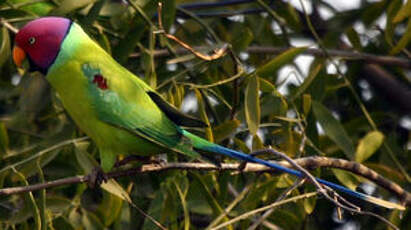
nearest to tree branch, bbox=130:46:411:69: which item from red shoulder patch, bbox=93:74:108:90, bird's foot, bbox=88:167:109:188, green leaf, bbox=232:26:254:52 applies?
green leaf, bbox=232:26:254:52

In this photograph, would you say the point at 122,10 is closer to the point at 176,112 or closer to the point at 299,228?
the point at 176,112

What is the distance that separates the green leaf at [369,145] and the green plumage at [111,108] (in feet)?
1.87

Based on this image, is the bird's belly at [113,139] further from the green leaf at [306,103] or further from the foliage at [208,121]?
the green leaf at [306,103]

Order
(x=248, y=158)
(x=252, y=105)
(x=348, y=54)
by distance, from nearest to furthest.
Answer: (x=248, y=158)
(x=252, y=105)
(x=348, y=54)

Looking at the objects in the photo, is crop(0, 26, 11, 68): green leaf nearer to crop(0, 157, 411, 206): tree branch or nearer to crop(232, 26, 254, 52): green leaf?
crop(0, 157, 411, 206): tree branch

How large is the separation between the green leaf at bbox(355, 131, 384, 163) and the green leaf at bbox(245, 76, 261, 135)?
1.47 ft

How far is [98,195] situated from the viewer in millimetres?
3359

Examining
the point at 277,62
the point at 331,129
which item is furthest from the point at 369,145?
the point at 277,62

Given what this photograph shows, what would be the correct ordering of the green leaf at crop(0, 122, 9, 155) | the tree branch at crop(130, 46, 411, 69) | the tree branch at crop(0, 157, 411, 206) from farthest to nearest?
1. the tree branch at crop(130, 46, 411, 69)
2. the green leaf at crop(0, 122, 9, 155)
3. the tree branch at crop(0, 157, 411, 206)

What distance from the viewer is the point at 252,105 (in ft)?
8.60

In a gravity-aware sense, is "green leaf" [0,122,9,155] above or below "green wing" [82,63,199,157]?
below

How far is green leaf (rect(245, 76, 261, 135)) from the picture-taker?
8.53 feet

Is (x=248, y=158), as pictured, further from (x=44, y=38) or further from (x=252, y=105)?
(x=44, y=38)

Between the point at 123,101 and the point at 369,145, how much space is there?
0.76 m
